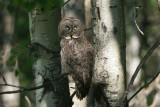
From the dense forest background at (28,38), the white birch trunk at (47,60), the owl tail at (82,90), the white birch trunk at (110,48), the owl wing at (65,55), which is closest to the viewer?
the white birch trunk at (110,48)

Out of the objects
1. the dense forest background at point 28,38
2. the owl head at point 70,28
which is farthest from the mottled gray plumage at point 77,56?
the dense forest background at point 28,38

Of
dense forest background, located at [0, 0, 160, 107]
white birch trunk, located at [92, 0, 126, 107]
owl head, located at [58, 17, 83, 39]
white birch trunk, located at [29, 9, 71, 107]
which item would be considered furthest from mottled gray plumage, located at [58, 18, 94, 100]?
white birch trunk, located at [92, 0, 126, 107]

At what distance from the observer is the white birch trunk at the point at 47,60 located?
372 cm

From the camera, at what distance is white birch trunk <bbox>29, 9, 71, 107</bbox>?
3723 mm

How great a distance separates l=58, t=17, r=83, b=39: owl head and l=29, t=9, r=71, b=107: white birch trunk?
46 centimetres

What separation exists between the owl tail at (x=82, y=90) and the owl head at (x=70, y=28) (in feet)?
2.51

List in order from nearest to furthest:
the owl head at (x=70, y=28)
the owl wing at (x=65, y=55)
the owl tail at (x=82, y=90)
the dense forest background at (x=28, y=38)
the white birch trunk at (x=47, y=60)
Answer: the dense forest background at (x=28, y=38)
the white birch trunk at (x=47, y=60)
the owl tail at (x=82, y=90)
the owl wing at (x=65, y=55)
the owl head at (x=70, y=28)

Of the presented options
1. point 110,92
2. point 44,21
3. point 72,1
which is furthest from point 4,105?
point 110,92

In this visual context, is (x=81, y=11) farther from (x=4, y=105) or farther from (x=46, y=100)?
(x=4, y=105)

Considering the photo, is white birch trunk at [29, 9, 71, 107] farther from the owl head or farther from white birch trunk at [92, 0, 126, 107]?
white birch trunk at [92, 0, 126, 107]

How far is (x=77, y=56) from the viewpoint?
164 inches

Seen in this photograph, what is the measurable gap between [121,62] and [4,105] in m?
6.73

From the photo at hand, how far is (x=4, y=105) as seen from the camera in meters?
9.23

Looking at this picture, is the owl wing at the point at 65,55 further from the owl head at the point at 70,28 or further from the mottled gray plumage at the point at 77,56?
the owl head at the point at 70,28
